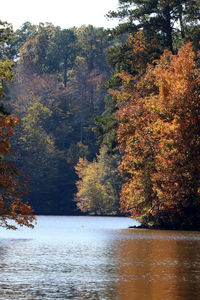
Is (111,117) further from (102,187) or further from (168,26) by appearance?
(102,187)

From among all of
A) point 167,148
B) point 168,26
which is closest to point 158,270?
point 167,148

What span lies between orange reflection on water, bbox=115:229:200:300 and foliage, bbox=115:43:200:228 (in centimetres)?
1131

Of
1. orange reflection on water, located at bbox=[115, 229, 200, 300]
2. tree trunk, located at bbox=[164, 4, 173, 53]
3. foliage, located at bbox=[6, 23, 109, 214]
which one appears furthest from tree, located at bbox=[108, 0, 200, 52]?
foliage, located at bbox=[6, 23, 109, 214]

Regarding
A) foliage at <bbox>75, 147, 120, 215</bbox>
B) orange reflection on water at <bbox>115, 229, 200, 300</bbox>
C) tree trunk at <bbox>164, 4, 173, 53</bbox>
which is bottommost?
orange reflection on water at <bbox>115, 229, 200, 300</bbox>

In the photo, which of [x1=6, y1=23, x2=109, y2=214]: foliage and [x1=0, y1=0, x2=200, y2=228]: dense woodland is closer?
[x1=0, y1=0, x2=200, y2=228]: dense woodland

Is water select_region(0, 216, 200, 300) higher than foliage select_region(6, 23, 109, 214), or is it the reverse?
foliage select_region(6, 23, 109, 214)

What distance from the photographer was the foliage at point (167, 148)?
42.4m

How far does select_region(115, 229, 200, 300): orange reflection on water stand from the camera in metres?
15.6

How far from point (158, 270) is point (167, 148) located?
73.4 ft

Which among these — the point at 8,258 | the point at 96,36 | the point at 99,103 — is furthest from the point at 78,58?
the point at 8,258

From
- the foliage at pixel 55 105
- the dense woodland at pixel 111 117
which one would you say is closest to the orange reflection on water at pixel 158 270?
the dense woodland at pixel 111 117

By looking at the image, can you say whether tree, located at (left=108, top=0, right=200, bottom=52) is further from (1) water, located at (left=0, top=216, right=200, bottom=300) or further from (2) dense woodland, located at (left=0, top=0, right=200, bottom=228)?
(1) water, located at (left=0, top=216, right=200, bottom=300)

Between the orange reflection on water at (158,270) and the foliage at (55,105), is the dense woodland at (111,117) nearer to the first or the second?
the foliage at (55,105)

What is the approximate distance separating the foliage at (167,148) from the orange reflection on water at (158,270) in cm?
1131
